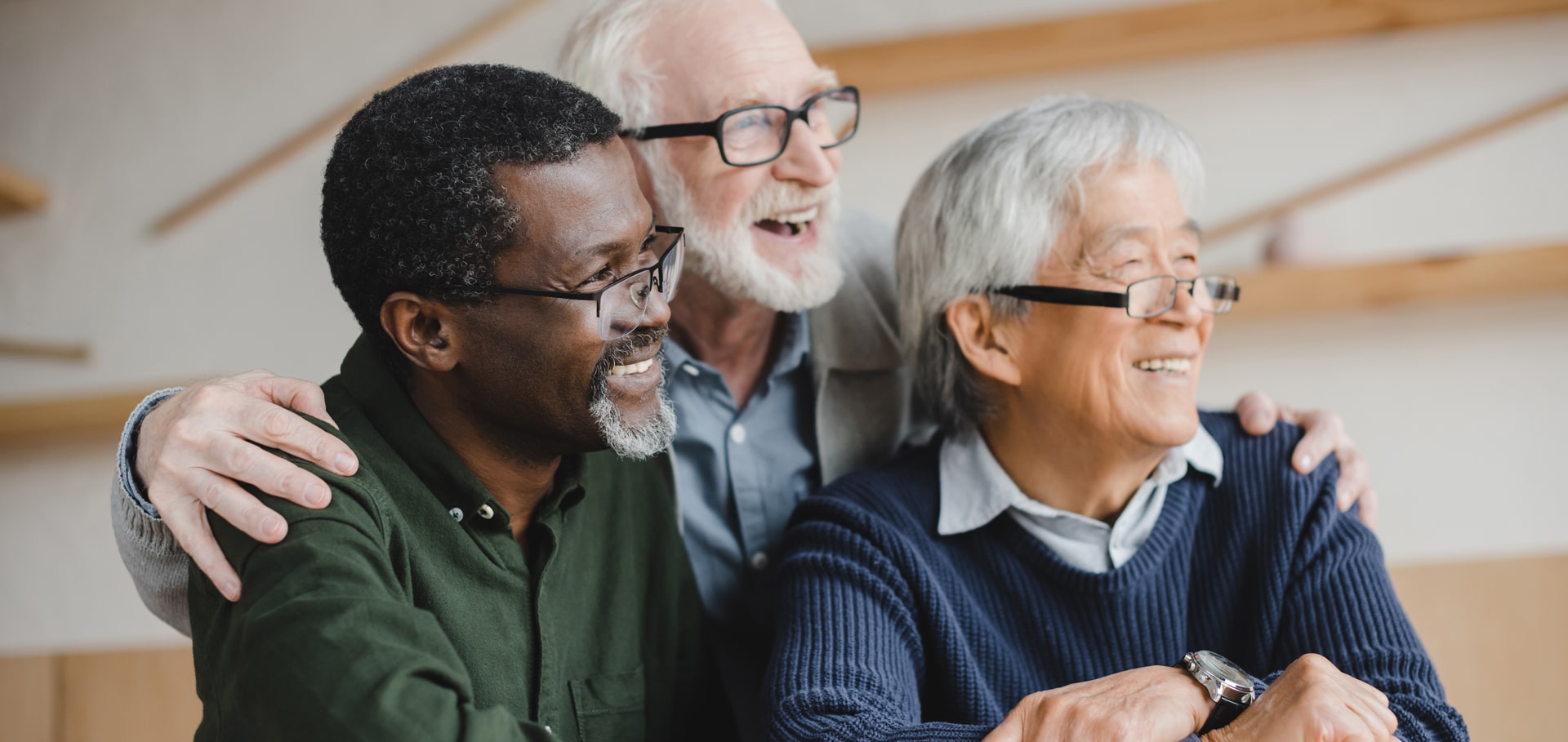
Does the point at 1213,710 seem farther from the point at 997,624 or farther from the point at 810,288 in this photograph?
the point at 810,288

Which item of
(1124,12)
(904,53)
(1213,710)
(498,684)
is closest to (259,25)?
(904,53)

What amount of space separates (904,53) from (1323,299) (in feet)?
3.83

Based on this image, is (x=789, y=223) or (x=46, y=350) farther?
(x=46, y=350)

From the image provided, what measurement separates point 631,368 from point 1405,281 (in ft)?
7.27

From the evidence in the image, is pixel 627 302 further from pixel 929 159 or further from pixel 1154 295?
pixel 929 159

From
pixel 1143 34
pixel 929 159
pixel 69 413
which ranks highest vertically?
pixel 1143 34

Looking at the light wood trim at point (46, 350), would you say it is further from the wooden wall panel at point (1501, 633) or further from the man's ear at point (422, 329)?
the wooden wall panel at point (1501, 633)

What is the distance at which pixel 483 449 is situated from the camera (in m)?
1.36

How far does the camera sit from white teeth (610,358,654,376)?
1357 millimetres

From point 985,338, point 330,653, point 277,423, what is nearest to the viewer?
point 330,653

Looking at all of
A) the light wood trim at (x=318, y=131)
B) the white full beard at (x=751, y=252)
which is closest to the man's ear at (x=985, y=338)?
the white full beard at (x=751, y=252)

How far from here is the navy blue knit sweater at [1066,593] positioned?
1480mm

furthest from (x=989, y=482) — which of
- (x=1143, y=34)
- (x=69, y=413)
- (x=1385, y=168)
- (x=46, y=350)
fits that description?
(x=46, y=350)

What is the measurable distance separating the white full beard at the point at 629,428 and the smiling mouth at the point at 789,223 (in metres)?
0.52
